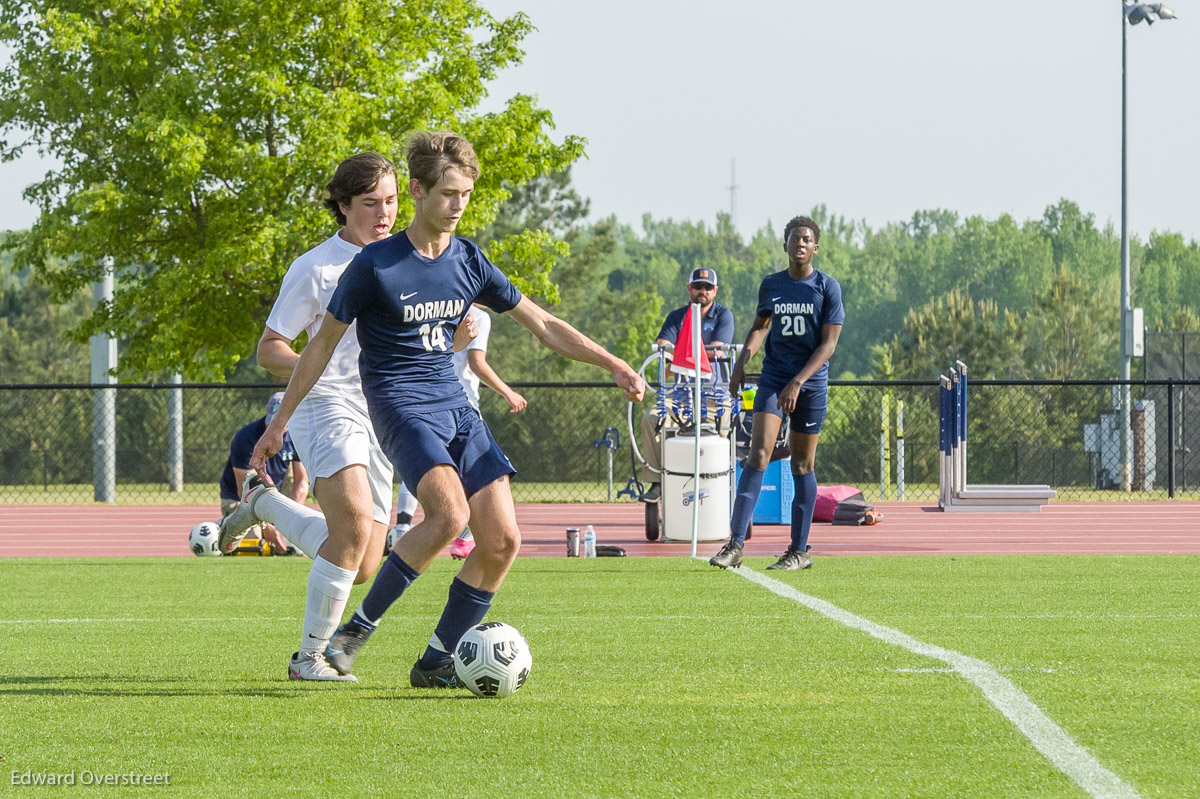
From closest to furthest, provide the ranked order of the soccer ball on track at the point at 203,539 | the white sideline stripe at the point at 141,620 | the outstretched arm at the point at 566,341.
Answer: the outstretched arm at the point at 566,341
the white sideline stripe at the point at 141,620
the soccer ball on track at the point at 203,539

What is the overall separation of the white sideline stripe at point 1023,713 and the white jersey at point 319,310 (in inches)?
96.7

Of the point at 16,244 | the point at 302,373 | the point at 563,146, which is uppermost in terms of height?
the point at 563,146

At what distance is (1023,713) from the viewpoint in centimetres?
433

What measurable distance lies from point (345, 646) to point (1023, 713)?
2.33 m

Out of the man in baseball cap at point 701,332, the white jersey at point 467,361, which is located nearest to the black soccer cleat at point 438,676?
the white jersey at point 467,361

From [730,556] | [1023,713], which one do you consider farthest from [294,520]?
[730,556]

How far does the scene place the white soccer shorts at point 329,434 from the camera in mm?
5352

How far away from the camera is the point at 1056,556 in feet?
36.4

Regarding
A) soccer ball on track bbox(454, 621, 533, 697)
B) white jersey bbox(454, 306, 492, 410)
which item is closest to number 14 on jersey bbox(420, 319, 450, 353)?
soccer ball on track bbox(454, 621, 533, 697)

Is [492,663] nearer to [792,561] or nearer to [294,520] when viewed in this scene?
[294,520]

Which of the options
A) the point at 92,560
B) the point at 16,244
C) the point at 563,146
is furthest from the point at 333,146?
the point at 92,560

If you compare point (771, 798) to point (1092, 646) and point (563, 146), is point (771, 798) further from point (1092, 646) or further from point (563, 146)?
point (563, 146)

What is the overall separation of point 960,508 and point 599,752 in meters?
10.4

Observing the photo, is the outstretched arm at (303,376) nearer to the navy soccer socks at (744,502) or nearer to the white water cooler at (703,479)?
the navy soccer socks at (744,502)
